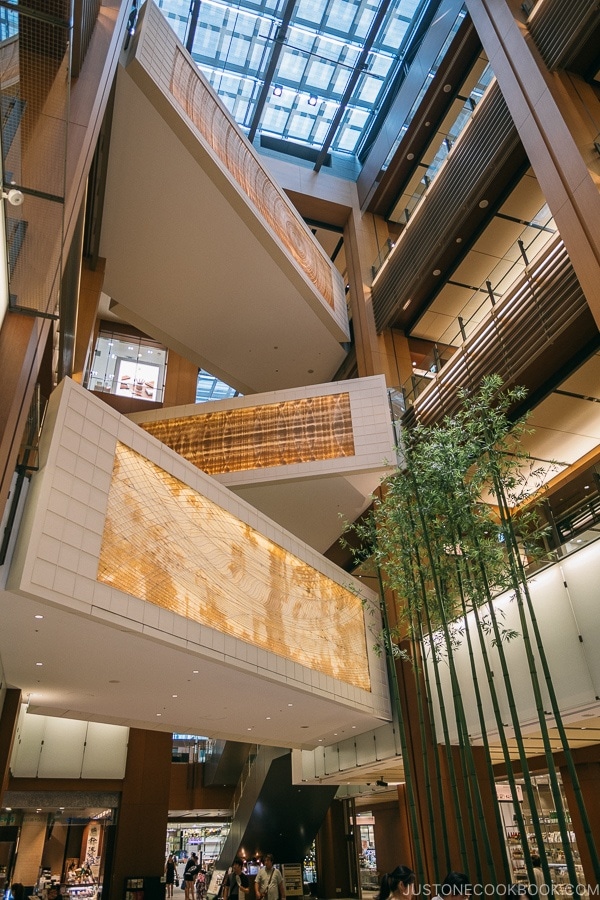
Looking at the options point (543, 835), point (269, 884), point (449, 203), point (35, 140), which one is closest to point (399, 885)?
point (35, 140)

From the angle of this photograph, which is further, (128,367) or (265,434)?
(128,367)

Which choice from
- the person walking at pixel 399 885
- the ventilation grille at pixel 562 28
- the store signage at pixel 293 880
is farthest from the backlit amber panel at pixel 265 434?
the store signage at pixel 293 880

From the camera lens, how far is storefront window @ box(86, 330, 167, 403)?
15.4m

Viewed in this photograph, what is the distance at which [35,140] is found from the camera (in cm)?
378

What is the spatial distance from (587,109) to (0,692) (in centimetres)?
1030

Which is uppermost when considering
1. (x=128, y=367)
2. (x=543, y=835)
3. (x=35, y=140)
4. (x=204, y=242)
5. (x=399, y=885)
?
(x=128, y=367)

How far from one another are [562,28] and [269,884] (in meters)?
14.2

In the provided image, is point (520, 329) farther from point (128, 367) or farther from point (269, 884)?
point (128, 367)

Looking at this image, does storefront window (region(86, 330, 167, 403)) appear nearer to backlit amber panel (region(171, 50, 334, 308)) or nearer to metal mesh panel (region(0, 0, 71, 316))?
backlit amber panel (region(171, 50, 334, 308))

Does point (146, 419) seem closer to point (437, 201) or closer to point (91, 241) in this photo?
point (91, 241)

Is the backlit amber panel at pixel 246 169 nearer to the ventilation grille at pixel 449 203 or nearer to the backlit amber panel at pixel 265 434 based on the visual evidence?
the ventilation grille at pixel 449 203

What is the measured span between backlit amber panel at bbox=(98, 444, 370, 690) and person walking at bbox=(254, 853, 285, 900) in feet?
14.1

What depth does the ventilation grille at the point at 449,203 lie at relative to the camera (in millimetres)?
10406

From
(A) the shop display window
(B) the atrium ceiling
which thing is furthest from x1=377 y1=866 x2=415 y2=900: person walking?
(B) the atrium ceiling
